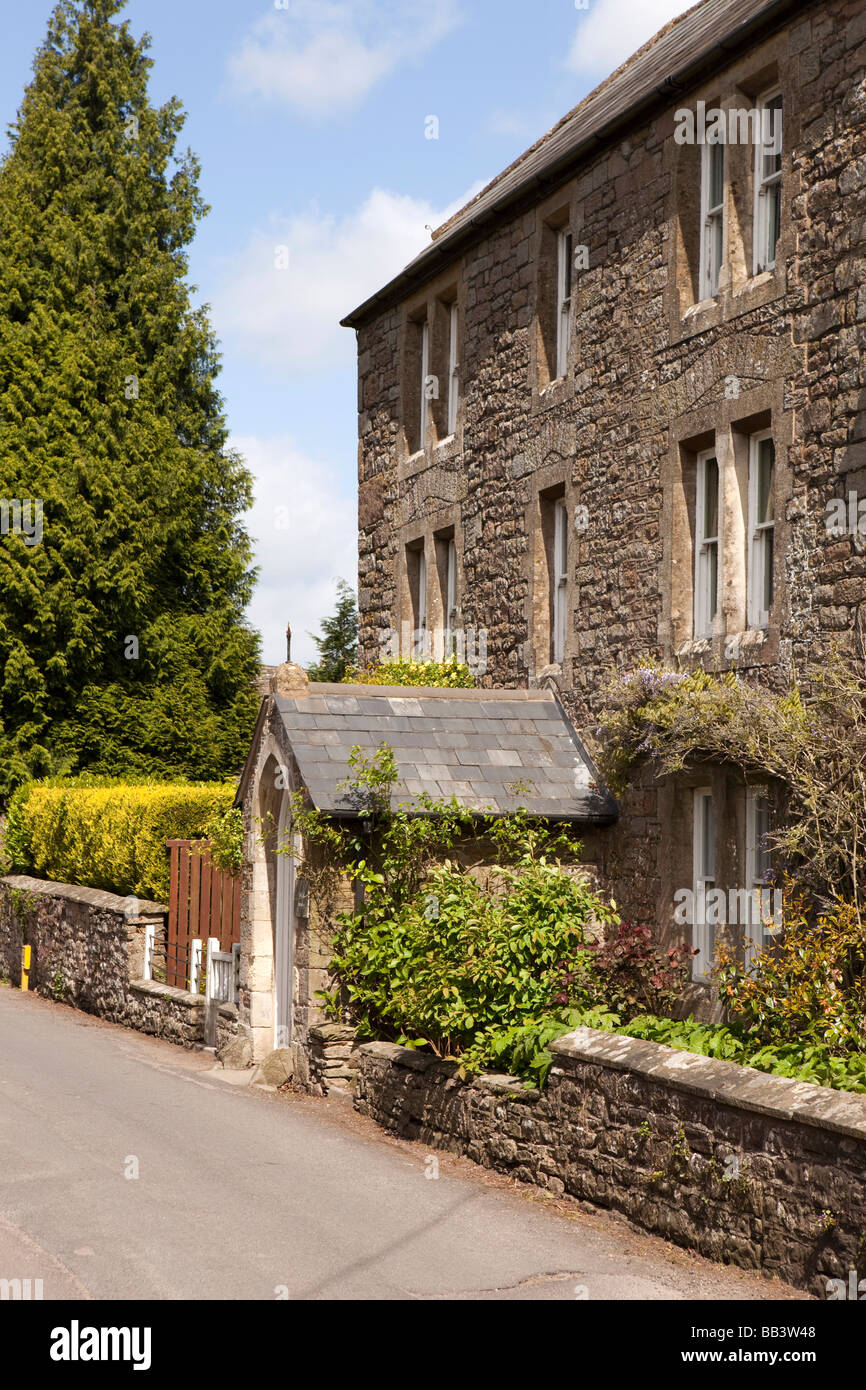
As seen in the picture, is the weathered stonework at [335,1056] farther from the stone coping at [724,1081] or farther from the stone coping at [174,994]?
the stone coping at [724,1081]

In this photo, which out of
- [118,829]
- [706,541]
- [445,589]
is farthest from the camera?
[118,829]

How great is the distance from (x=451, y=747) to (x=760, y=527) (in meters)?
3.29

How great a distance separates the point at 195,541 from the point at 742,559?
18668mm

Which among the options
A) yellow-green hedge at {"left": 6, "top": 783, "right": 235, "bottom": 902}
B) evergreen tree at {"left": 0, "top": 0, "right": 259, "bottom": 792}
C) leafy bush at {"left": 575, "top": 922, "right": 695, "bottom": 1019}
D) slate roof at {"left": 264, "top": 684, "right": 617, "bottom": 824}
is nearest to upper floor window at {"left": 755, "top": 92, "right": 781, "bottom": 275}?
slate roof at {"left": 264, "top": 684, "right": 617, "bottom": 824}

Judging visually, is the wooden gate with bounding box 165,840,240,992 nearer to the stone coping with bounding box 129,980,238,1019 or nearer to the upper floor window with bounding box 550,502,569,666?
the stone coping with bounding box 129,980,238,1019

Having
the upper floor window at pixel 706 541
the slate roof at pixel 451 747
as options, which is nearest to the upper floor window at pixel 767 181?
the upper floor window at pixel 706 541

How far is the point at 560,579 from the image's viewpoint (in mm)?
14430

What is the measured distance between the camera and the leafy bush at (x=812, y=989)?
27.0 feet

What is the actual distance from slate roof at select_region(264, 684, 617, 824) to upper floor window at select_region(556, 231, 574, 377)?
3.39 meters

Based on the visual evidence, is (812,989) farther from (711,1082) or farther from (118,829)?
(118,829)

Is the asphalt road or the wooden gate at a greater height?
the wooden gate

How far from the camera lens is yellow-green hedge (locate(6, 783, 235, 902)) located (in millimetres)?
18141

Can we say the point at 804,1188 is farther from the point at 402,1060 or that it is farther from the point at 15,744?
the point at 15,744

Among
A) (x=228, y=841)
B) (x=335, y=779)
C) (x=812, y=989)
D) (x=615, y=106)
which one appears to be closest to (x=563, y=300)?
(x=615, y=106)
